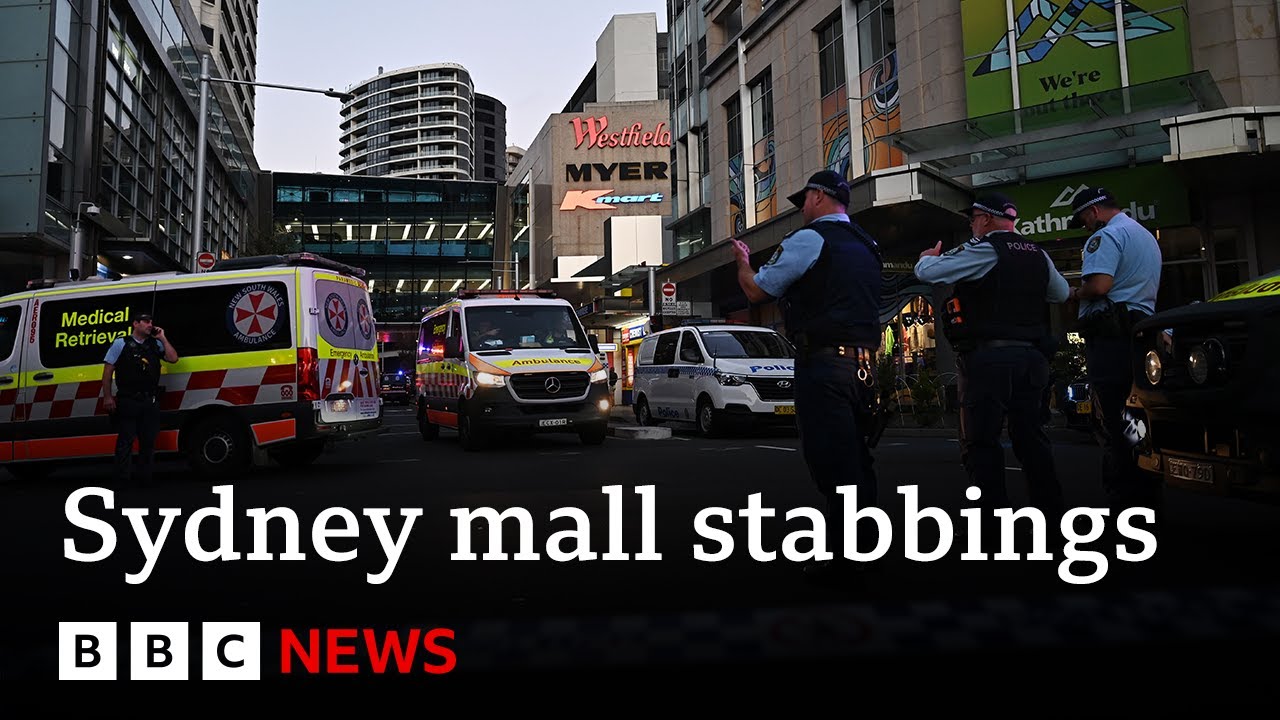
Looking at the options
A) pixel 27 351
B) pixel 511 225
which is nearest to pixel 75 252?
pixel 27 351

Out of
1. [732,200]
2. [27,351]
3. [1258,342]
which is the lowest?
[1258,342]

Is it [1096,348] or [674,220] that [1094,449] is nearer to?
[1096,348]

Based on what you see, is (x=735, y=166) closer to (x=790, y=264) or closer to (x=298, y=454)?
(x=298, y=454)

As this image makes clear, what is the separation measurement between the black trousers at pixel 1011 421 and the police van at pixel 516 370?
25.9 feet

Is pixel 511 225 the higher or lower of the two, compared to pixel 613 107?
lower

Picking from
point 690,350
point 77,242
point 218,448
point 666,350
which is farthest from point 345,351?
point 77,242

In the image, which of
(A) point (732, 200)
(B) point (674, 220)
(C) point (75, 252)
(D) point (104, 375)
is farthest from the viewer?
(B) point (674, 220)

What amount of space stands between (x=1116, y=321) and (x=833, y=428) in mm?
2056

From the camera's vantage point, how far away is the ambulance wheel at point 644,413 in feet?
54.5

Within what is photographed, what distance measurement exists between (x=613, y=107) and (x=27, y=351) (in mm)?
54230

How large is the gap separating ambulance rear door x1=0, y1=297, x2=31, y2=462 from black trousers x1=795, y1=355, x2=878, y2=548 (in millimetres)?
9357

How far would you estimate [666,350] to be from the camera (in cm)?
1565

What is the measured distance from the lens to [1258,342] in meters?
3.42

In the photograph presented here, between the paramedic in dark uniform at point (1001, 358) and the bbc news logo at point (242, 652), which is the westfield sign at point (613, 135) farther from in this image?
the bbc news logo at point (242, 652)
